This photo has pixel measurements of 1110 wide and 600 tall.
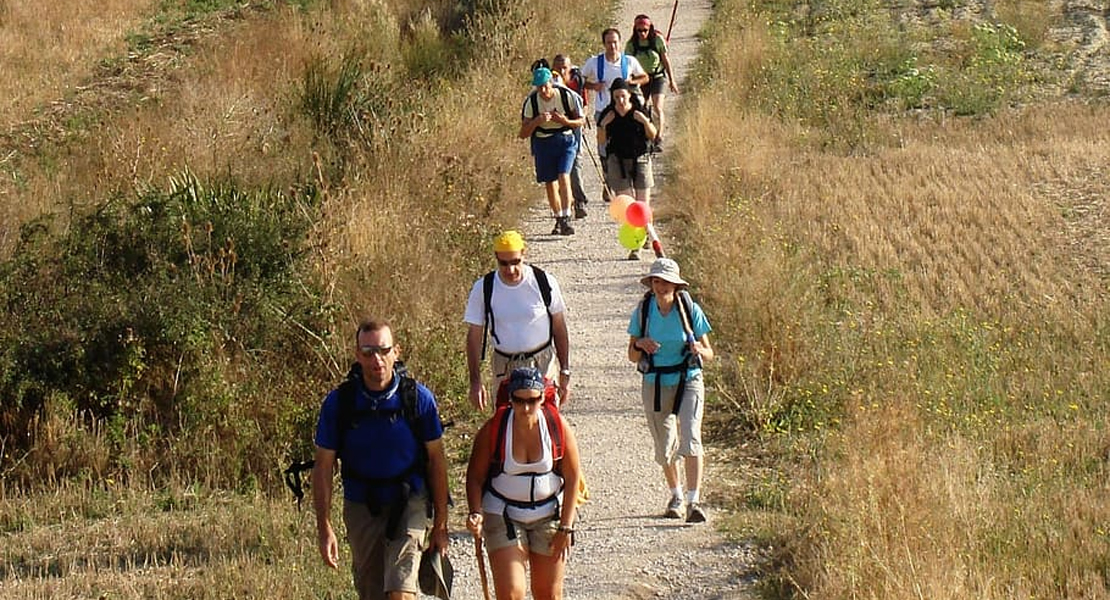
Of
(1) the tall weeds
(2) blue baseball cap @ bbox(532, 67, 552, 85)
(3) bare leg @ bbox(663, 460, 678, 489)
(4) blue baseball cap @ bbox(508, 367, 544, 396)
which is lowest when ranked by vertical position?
(1) the tall weeds

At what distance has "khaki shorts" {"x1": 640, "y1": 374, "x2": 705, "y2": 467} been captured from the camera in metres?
7.89

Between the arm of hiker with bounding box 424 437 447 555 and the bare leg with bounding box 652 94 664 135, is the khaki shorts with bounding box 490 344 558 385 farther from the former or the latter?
the bare leg with bounding box 652 94 664 135

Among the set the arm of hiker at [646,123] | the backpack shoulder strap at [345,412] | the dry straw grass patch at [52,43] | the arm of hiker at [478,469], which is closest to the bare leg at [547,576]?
the arm of hiker at [478,469]

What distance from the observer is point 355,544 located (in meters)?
6.08

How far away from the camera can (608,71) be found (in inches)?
561

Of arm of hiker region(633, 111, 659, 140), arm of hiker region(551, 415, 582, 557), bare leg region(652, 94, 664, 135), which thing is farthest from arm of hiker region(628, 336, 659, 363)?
bare leg region(652, 94, 664, 135)

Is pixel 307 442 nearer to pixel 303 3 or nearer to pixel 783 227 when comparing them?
pixel 783 227

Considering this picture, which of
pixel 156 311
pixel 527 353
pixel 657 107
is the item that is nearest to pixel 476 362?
pixel 527 353

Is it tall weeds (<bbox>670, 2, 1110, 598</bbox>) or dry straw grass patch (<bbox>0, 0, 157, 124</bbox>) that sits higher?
dry straw grass patch (<bbox>0, 0, 157, 124</bbox>)

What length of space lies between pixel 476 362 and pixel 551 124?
17.2 feet

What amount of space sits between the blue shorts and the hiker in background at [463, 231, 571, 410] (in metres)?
5.20

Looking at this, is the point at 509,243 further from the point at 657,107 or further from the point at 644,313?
the point at 657,107

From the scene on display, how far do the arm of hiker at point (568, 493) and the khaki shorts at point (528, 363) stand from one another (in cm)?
166

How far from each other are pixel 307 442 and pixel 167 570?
1.86m
